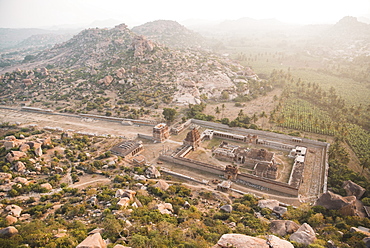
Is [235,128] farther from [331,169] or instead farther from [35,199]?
[35,199]

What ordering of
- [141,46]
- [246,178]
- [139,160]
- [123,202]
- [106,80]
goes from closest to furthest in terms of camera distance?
[123,202] → [246,178] → [139,160] → [106,80] → [141,46]

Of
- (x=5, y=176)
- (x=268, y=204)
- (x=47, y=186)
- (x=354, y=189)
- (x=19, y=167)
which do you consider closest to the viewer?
(x=268, y=204)

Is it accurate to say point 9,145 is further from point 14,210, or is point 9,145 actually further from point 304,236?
point 304,236

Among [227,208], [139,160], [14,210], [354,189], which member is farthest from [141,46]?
[354,189]

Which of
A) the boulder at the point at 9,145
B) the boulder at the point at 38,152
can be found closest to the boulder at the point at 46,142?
the boulder at the point at 38,152

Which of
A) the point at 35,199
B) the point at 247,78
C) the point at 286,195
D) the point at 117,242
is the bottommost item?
the point at 286,195

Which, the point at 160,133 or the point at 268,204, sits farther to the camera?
the point at 160,133

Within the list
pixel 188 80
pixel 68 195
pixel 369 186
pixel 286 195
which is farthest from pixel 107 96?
pixel 369 186
